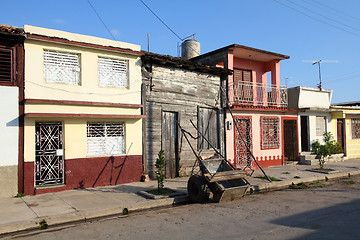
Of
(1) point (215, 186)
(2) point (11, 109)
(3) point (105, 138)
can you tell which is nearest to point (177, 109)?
(3) point (105, 138)

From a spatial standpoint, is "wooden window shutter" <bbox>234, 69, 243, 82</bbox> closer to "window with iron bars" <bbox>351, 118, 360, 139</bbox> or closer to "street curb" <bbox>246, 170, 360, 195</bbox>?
"street curb" <bbox>246, 170, 360, 195</bbox>

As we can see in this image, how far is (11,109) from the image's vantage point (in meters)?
8.38

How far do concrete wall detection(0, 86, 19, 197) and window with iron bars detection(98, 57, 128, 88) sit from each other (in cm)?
276

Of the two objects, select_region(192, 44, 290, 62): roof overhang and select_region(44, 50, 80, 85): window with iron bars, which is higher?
select_region(192, 44, 290, 62): roof overhang

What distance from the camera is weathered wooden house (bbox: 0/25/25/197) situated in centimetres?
824

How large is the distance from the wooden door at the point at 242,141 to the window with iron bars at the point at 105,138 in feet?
19.3

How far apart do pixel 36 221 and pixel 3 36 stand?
548cm

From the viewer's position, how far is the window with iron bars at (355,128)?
62.4 ft

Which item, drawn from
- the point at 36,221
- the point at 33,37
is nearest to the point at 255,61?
the point at 33,37

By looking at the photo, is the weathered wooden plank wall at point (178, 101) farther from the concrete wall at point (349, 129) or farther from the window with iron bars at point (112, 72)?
the concrete wall at point (349, 129)

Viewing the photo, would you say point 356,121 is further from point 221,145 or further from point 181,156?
point 181,156

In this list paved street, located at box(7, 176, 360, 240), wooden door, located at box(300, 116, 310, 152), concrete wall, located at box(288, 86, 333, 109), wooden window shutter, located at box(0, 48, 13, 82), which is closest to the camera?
paved street, located at box(7, 176, 360, 240)

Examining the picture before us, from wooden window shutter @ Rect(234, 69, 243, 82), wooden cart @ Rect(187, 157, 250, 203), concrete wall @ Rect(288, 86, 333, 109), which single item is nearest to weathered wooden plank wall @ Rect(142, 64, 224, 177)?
wooden window shutter @ Rect(234, 69, 243, 82)

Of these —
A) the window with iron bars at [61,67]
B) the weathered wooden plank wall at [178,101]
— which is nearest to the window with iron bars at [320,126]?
the weathered wooden plank wall at [178,101]
